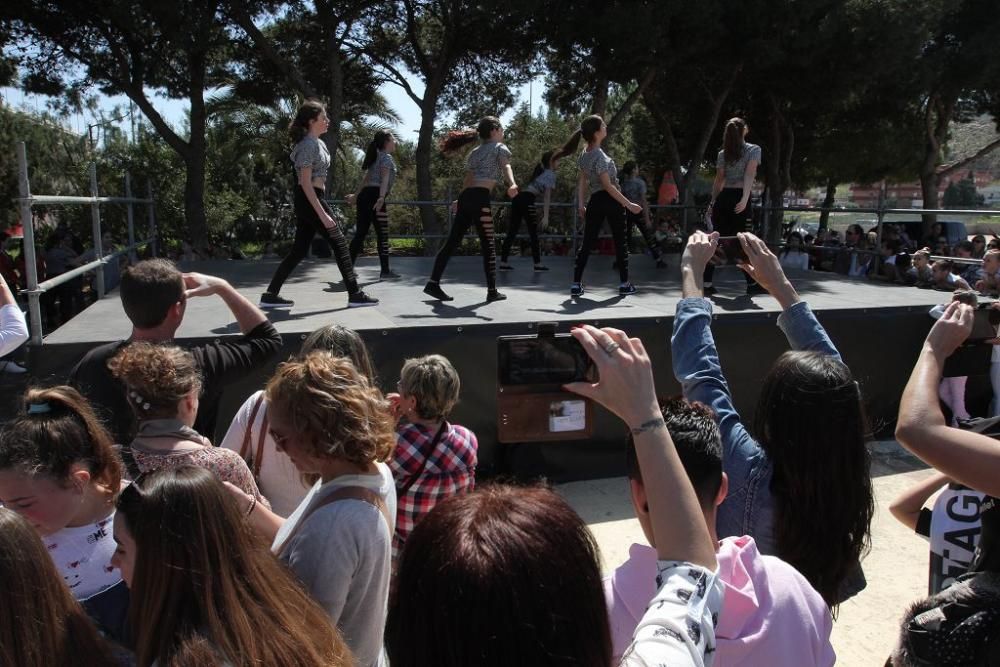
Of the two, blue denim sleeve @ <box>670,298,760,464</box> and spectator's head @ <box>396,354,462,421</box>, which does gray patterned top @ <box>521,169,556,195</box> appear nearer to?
spectator's head @ <box>396,354,462,421</box>

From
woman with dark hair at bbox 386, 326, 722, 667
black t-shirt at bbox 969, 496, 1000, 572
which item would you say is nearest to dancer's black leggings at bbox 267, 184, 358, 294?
black t-shirt at bbox 969, 496, 1000, 572

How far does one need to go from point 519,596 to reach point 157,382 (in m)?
1.42

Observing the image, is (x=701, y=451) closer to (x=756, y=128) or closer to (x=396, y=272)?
(x=396, y=272)

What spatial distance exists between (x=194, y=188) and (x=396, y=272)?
9072mm

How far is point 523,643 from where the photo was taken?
0.94 metres

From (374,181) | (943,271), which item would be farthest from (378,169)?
(943,271)

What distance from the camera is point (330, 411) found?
1747 mm

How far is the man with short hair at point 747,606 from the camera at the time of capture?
1.37 meters

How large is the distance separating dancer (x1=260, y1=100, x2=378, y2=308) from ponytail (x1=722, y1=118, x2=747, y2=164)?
332 centimetres

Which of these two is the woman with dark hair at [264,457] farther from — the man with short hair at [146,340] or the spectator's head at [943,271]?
the spectator's head at [943,271]

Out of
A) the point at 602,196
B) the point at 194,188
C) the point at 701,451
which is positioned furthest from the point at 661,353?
the point at 194,188

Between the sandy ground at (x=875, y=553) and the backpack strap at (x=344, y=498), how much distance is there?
2.20 m

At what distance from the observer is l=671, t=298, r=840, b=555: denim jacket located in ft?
6.26

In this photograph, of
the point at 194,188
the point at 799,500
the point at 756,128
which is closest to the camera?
the point at 799,500
